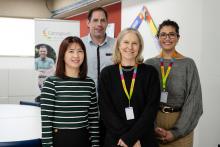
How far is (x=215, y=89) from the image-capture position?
10.7 feet

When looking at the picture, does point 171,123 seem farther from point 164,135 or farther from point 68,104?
point 68,104

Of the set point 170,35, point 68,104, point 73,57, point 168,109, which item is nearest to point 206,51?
point 170,35

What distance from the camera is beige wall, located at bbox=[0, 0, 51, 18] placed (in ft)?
25.6

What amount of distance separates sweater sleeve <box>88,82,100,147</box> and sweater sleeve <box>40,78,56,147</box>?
273 millimetres

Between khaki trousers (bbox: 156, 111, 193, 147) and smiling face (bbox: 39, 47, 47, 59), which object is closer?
khaki trousers (bbox: 156, 111, 193, 147)

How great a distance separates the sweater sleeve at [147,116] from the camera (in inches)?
67.5

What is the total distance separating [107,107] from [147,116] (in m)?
0.26

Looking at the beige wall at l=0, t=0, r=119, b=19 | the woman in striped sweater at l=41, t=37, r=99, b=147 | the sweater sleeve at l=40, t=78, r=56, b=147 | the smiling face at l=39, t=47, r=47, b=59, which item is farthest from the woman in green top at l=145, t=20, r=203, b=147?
the beige wall at l=0, t=0, r=119, b=19

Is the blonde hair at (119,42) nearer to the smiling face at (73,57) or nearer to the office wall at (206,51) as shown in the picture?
the smiling face at (73,57)

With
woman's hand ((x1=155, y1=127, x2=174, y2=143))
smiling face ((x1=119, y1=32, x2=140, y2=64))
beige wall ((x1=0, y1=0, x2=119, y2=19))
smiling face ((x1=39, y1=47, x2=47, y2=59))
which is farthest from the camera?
beige wall ((x1=0, y1=0, x2=119, y2=19))

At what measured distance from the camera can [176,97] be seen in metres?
2.11

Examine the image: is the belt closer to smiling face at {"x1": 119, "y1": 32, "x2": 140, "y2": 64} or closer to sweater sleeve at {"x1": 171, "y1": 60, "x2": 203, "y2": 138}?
sweater sleeve at {"x1": 171, "y1": 60, "x2": 203, "y2": 138}

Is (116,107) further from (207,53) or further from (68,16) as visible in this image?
(68,16)

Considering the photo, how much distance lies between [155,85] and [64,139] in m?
0.68
